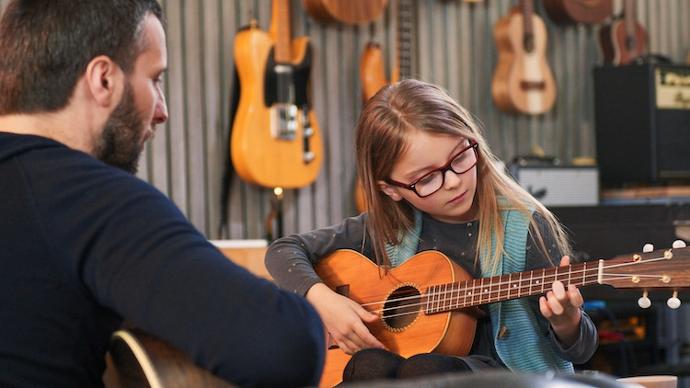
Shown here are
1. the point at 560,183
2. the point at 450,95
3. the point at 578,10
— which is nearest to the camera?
the point at 450,95

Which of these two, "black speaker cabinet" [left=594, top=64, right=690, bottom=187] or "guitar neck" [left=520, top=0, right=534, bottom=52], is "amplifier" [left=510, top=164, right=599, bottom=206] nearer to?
"black speaker cabinet" [left=594, top=64, right=690, bottom=187]

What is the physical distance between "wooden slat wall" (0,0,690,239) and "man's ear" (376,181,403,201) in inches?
92.5

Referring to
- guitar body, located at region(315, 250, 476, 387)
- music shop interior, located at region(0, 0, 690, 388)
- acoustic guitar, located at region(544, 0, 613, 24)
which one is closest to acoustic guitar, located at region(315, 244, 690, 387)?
guitar body, located at region(315, 250, 476, 387)

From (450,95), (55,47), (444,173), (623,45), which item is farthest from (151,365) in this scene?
(623,45)

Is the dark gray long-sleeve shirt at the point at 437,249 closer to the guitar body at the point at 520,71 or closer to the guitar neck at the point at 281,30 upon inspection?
the guitar neck at the point at 281,30

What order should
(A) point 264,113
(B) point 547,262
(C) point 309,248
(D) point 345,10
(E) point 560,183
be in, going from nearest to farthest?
(B) point 547,262 → (C) point 309,248 → (A) point 264,113 → (D) point 345,10 → (E) point 560,183

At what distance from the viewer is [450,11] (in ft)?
18.2

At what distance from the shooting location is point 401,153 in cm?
226

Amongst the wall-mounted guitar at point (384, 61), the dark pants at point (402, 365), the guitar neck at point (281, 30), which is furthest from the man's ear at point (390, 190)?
the wall-mounted guitar at point (384, 61)

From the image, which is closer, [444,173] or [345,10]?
[444,173]

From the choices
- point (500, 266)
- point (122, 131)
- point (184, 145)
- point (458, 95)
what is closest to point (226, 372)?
point (122, 131)

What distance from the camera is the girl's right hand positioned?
2.24 meters

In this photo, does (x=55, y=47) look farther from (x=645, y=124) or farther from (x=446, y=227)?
(x=645, y=124)

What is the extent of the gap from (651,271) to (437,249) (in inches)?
21.8
